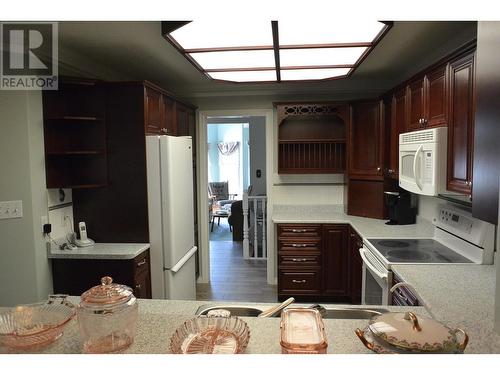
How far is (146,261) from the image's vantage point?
9.45 ft

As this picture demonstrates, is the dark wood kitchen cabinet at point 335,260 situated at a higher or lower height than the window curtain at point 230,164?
lower

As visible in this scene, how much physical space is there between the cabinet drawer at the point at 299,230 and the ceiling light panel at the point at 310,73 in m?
1.51

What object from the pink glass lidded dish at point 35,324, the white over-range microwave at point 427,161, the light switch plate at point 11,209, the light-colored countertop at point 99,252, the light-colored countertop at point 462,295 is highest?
the white over-range microwave at point 427,161

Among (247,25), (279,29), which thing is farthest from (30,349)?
(279,29)

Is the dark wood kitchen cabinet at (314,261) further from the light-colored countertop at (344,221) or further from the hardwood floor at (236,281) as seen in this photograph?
the hardwood floor at (236,281)

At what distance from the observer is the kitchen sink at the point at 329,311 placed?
155cm

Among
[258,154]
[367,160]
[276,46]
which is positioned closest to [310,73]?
[276,46]

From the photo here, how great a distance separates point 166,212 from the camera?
2867mm

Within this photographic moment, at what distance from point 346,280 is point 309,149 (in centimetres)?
154

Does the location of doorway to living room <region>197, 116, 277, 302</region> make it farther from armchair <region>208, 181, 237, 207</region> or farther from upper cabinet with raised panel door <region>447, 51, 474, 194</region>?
upper cabinet with raised panel door <region>447, 51, 474, 194</region>

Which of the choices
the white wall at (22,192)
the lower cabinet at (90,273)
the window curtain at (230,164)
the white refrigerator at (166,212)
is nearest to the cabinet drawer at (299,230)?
the white refrigerator at (166,212)

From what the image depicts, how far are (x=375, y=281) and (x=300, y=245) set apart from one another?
1.13 metres

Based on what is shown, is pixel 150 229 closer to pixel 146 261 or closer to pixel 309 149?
pixel 146 261

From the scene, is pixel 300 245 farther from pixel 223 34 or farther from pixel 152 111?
pixel 223 34
